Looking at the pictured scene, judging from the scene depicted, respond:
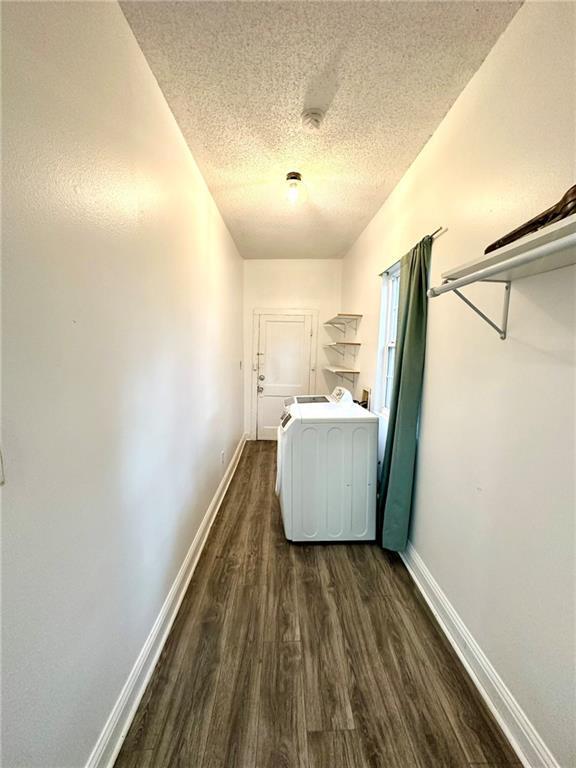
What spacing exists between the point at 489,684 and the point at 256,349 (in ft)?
13.0

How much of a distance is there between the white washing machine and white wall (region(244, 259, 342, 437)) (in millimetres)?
2280

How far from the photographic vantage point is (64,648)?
0.83m

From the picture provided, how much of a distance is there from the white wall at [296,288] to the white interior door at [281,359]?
18cm

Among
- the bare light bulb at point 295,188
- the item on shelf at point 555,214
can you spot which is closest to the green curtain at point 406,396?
the item on shelf at point 555,214

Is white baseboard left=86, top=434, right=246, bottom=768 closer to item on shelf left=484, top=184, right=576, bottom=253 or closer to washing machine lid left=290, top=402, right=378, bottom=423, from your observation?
washing machine lid left=290, top=402, right=378, bottom=423

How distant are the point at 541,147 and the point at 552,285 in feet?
1.56

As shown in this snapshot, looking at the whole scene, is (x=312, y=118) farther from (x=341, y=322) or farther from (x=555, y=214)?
(x=341, y=322)

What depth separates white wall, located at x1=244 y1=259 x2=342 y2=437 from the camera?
4395mm

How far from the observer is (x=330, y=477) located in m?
2.20

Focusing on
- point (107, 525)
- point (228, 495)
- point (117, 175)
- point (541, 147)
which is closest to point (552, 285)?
point (541, 147)

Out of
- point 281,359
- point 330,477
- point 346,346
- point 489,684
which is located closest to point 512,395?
point 489,684

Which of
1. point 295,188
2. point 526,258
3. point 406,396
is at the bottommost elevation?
point 406,396

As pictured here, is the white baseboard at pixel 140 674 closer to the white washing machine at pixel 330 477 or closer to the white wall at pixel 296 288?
the white washing machine at pixel 330 477

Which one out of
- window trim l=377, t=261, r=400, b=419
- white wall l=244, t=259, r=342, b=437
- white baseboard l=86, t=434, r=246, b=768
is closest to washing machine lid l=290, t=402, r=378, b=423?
window trim l=377, t=261, r=400, b=419
